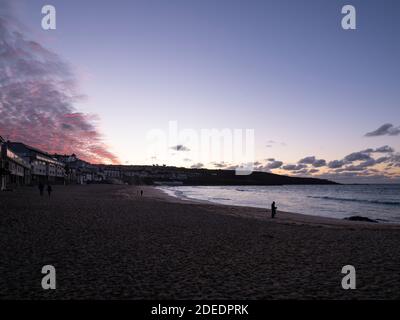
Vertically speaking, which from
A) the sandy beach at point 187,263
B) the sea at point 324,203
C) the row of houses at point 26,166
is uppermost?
the row of houses at point 26,166

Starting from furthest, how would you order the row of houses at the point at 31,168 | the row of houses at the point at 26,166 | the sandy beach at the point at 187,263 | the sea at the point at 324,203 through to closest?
the row of houses at the point at 26,166, the row of houses at the point at 31,168, the sea at the point at 324,203, the sandy beach at the point at 187,263

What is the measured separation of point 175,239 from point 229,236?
316 centimetres

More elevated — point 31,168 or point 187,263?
point 31,168

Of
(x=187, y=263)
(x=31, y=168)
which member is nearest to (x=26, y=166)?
(x=31, y=168)

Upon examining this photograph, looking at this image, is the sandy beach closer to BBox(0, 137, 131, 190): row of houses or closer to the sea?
the sea

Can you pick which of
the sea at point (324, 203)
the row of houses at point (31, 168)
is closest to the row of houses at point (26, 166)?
the row of houses at point (31, 168)

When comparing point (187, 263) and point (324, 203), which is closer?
point (187, 263)

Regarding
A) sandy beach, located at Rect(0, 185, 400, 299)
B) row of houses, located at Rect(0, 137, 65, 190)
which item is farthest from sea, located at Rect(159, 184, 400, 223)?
row of houses, located at Rect(0, 137, 65, 190)

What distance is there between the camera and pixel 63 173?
133500mm

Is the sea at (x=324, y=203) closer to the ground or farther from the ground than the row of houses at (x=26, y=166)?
closer to the ground

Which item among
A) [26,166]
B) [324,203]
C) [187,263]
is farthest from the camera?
[26,166]

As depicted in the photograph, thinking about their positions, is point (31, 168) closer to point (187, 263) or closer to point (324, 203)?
point (324, 203)

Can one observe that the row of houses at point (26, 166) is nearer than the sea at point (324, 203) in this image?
No

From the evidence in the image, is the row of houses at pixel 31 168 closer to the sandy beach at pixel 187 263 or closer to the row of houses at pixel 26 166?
the row of houses at pixel 26 166
